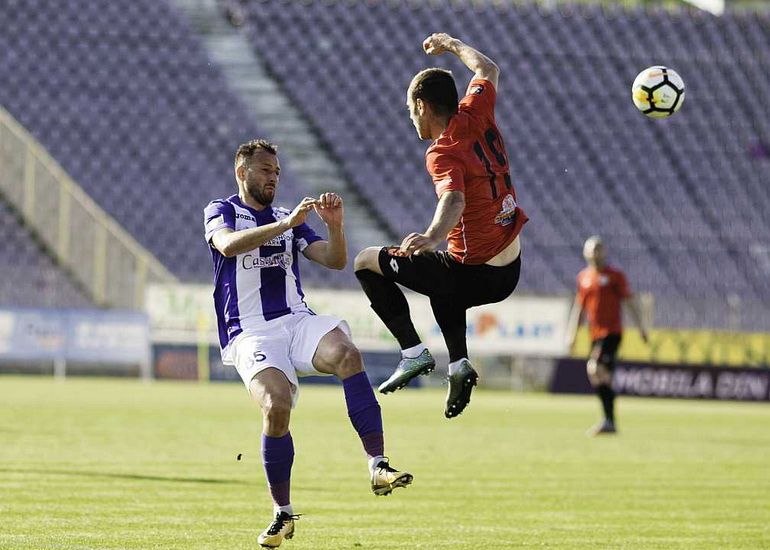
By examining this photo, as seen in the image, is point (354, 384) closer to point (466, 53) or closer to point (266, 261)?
point (266, 261)

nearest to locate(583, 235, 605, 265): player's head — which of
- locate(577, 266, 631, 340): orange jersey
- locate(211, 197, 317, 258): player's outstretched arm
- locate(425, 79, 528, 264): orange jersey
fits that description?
locate(577, 266, 631, 340): orange jersey

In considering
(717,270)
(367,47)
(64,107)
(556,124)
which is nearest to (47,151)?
(64,107)

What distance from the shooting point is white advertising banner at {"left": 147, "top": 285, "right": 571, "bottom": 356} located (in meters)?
25.3

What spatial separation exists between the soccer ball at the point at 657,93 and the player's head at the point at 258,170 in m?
2.45

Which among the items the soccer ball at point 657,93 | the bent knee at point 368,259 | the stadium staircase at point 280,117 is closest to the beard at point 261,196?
the bent knee at point 368,259

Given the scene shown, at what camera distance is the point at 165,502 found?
8875 millimetres

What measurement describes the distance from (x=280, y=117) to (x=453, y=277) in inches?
1015

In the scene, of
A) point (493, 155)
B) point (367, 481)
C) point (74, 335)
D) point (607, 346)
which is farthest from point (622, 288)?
point (74, 335)

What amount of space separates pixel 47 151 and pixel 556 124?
13030 millimetres

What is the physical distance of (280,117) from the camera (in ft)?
107

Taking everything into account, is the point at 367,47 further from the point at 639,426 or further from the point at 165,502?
the point at 165,502

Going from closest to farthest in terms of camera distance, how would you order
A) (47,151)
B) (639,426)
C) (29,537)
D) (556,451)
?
(29,537) < (556,451) < (639,426) < (47,151)

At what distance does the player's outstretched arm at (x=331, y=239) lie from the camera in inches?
269

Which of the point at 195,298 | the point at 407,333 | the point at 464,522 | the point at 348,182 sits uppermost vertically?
the point at 348,182
